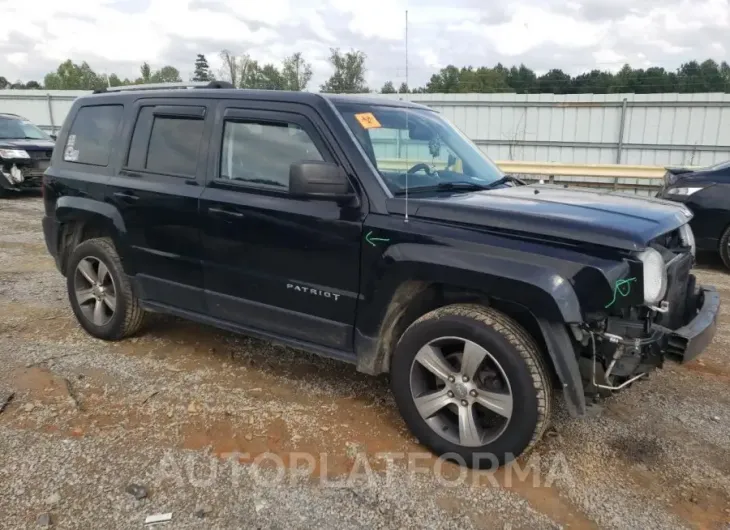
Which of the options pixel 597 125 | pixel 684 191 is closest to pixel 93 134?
pixel 684 191

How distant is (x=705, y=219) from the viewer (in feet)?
23.3

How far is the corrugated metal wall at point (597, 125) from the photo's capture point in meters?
14.2

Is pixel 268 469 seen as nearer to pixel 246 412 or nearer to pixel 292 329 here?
pixel 246 412

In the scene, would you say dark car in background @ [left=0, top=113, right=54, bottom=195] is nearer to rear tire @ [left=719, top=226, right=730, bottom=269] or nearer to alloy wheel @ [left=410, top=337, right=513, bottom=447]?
alloy wheel @ [left=410, top=337, right=513, bottom=447]

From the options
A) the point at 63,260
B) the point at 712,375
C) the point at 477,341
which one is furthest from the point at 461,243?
the point at 63,260

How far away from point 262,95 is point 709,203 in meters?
5.89

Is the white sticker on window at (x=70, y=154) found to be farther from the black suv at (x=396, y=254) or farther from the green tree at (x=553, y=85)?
the green tree at (x=553, y=85)

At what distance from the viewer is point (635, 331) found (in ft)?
8.97

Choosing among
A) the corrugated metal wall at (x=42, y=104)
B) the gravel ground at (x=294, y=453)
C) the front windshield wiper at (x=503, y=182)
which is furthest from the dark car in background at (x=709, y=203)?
the corrugated metal wall at (x=42, y=104)

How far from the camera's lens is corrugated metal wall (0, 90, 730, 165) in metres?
14.2

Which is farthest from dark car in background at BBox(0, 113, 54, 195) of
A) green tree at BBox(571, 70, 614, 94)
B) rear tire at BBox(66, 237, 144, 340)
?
green tree at BBox(571, 70, 614, 94)

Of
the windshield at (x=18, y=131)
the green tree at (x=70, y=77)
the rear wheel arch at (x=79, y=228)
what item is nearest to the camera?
the rear wheel arch at (x=79, y=228)

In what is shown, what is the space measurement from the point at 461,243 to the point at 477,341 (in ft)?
1.61

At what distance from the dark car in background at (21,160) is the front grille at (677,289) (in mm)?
12106
